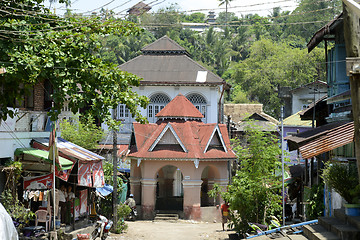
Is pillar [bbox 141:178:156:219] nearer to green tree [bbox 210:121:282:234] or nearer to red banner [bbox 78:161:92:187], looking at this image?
green tree [bbox 210:121:282:234]

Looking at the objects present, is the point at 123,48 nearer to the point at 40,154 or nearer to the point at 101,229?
the point at 101,229

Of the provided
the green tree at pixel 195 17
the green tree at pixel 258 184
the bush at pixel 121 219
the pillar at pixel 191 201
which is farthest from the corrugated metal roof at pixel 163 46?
the green tree at pixel 195 17

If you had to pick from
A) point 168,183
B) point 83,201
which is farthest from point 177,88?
point 83,201

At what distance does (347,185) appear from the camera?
1277 centimetres

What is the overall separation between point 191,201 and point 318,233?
59.5 feet

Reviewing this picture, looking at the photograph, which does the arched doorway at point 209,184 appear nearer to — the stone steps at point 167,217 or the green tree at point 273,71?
the stone steps at point 167,217

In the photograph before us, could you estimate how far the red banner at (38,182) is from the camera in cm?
1870

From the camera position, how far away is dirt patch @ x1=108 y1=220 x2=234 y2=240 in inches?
975

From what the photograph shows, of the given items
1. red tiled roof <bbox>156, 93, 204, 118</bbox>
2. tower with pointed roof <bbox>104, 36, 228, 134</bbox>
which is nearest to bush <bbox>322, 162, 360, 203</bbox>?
red tiled roof <bbox>156, 93, 204, 118</bbox>

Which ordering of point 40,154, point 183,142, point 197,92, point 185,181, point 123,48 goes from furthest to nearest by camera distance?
1. point 123,48
2. point 197,92
3. point 183,142
4. point 185,181
5. point 40,154

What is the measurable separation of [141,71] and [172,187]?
10858mm

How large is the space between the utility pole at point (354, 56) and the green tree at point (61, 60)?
7.50 metres

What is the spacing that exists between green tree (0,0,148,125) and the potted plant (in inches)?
241

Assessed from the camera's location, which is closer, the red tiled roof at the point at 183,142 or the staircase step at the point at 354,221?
the staircase step at the point at 354,221
